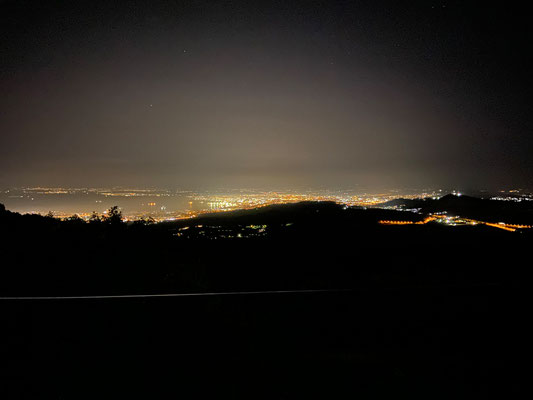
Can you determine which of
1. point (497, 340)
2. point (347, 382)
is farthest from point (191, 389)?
point (497, 340)

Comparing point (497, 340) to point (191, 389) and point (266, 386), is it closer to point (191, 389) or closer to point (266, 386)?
point (266, 386)

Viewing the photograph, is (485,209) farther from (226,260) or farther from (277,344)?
(277,344)

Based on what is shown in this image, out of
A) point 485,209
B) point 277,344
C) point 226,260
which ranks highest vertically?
point 485,209

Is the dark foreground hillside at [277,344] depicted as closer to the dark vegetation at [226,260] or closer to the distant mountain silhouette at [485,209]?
the dark vegetation at [226,260]

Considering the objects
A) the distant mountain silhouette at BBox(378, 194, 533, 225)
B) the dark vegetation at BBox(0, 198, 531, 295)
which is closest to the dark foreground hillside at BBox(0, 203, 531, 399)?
the dark vegetation at BBox(0, 198, 531, 295)

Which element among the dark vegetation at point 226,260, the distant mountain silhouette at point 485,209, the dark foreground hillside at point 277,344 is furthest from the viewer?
the distant mountain silhouette at point 485,209

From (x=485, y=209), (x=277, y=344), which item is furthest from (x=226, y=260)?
(x=485, y=209)

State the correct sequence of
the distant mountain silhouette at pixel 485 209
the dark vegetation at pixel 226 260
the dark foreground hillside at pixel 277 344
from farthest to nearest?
1. the distant mountain silhouette at pixel 485 209
2. the dark vegetation at pixel 226 260
3. the dark foreground hillside at pixel 277 344

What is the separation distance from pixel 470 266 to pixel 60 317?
9232 millimetres

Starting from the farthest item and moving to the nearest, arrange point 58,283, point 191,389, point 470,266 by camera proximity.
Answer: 1. point 470,266
2. point 58,283
3. point 191,389

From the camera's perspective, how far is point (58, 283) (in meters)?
4.85

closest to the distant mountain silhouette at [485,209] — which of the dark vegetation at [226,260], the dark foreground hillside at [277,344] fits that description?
the dark vegetation at [226,260]

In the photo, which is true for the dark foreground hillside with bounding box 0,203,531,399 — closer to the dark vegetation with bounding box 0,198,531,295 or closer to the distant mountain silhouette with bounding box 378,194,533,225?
the dark vegetation with bounding box 0,198,531,295

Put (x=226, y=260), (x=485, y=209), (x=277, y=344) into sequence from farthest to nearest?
(x=485, y=209), (x=226, y=260), (x=277, y=344)
